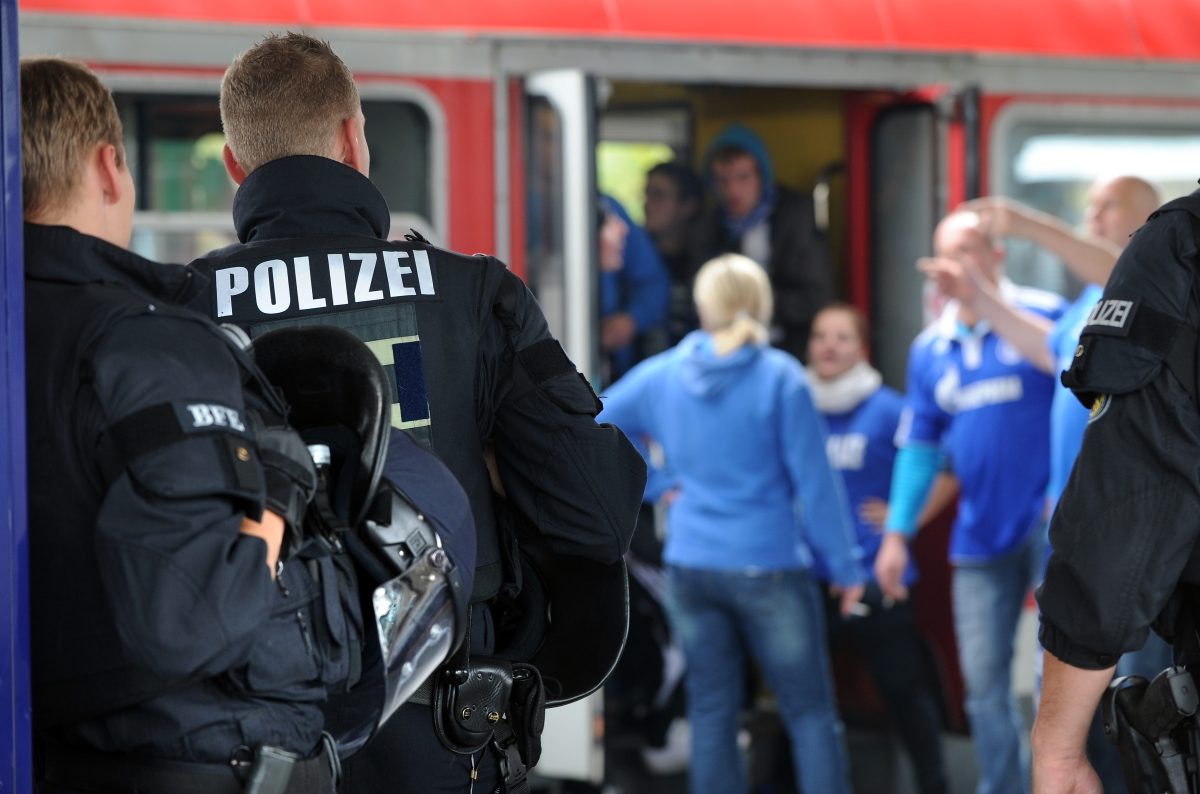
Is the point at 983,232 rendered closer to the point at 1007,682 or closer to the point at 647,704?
the point at 1007,682

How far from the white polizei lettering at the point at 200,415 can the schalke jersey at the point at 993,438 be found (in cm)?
334

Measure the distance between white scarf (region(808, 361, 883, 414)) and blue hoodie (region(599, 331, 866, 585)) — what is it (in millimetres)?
553

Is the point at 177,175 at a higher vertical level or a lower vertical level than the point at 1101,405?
higher

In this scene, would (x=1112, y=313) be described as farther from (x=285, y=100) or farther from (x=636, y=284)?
(x=636, y=284)

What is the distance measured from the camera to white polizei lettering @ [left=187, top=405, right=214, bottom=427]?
1.63 meters

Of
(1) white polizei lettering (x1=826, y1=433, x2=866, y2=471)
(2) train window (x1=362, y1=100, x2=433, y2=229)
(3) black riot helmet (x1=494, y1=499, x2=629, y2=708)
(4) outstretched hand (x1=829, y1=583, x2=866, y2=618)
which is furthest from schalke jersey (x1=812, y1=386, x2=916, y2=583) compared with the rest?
(3) black riot helmet (x1=494, y1=499, x2=629, y2=708)

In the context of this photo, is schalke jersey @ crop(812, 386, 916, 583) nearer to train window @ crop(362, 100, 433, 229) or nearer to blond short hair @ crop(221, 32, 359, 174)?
train window @ crop(362, 100, 433, 229)

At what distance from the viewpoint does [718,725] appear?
4559 millimetres

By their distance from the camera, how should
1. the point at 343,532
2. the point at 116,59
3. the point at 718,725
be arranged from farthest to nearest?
the point at 718,725 < the point at 116,59 < the point at 343,532

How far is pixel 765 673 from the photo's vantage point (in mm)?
4594

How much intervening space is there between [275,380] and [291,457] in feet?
0.70

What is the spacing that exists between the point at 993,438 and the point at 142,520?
344 centimetres

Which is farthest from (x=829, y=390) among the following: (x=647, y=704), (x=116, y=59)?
(x=116, y=59)

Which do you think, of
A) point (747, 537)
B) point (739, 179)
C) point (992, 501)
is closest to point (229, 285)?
point (747, 537)
